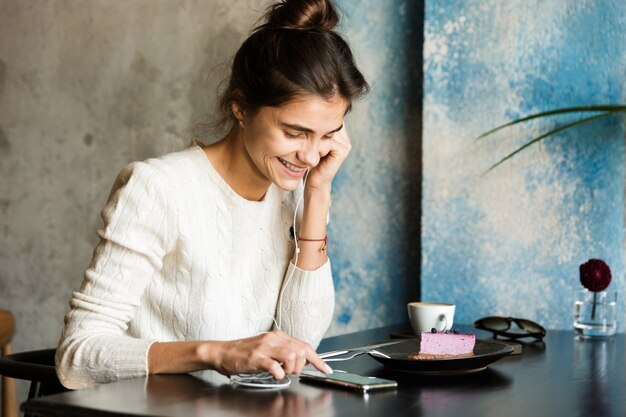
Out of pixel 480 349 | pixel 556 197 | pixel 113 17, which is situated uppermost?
pixel 113 17

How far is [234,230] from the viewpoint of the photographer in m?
1.86

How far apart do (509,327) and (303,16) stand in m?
0.88

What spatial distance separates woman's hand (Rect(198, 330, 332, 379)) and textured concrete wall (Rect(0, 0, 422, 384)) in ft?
4.50

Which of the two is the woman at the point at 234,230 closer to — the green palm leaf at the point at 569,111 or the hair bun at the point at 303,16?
the hair bun at the point at 303,16

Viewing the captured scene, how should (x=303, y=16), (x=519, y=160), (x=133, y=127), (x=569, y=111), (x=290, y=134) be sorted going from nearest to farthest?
(x=290, y=134)
(x=303, y=16)
(x=569, y=111)
(x=519, y=160)
(x=133, y=127)

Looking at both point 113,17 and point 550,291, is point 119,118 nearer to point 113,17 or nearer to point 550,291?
point 113,17

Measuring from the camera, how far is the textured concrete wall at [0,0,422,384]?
8.66ft

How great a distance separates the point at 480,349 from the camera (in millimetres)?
1593

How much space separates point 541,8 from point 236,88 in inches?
40.4

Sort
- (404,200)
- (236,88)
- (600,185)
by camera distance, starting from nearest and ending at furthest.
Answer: (236,88)
(600,185)
(404,200)

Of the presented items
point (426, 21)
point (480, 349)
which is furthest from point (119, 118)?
point (480, 349)

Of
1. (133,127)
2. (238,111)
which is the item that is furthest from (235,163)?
(133,127)

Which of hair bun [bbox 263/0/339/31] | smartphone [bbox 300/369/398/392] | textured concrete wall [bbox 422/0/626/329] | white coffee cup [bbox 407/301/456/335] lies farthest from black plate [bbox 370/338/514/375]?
textured concrete wall [bbox 422/0/626/329]

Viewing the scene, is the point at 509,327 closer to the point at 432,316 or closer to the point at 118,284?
the point at 432,316
